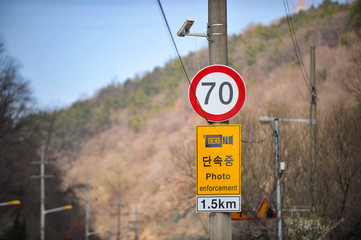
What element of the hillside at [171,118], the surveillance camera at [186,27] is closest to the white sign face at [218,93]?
the surveillance camera at [186,27]

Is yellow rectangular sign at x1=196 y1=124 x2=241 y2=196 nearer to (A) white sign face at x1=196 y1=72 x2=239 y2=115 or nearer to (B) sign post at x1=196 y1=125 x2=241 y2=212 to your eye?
(B) sign post at x1=196 y1=125 x2=241 y2=212

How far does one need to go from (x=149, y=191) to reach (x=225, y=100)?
8619cm

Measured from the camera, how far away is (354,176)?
82.0 feet

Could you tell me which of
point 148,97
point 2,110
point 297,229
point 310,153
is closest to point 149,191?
point 2,110

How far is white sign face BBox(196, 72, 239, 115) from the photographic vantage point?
607 cm

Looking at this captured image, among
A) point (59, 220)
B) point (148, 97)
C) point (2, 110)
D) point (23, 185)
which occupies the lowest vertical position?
point (59, 220)

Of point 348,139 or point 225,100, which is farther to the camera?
point 348,139

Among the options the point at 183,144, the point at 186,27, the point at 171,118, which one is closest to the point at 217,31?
the point at 186,27

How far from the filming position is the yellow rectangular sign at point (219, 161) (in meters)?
5.89

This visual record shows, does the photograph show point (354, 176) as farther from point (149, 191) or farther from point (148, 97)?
point (148, 97)

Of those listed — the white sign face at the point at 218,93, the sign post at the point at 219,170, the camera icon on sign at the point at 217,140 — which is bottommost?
the sign post at the point at 219,170

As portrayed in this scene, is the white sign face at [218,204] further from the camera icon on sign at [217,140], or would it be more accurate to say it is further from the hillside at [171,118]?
the hillside at [171,118]

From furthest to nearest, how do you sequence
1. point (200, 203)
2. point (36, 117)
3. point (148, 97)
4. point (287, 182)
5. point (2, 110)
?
point (148, 97)
point (36, 117)
point (2, 110)
point (287, 182)
point (200, 203)

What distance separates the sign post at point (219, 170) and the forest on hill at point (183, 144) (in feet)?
3.68
